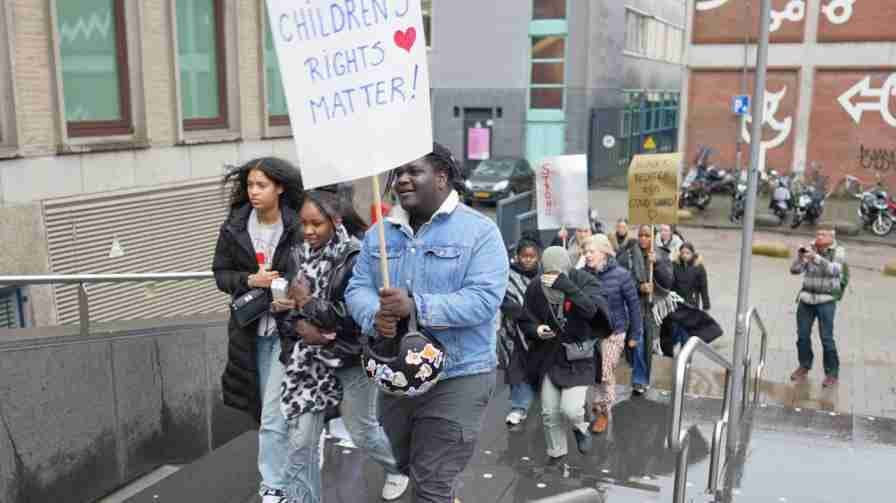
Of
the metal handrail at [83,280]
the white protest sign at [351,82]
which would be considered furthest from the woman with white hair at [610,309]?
the white protest sign at [351,82]

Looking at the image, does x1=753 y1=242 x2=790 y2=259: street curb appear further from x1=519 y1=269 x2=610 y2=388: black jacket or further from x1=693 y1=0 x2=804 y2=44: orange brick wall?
x1=519 y1=269 x2=610 y2=388: black jacket

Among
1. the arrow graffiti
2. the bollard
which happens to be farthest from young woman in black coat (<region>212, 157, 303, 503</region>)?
the arrow graffiti

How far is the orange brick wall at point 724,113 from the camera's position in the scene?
27.5 m

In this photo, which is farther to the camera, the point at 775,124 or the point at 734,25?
the point at 775,124

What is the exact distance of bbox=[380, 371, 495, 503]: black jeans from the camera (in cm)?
343

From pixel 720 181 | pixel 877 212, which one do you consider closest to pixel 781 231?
pixel 877 212

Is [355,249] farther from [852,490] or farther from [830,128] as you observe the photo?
Result: [830,128]

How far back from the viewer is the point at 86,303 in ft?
16.3

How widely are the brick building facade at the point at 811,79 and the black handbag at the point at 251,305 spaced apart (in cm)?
2613

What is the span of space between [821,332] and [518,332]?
4891 mm

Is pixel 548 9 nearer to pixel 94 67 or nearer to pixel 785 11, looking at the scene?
pixel 785 11

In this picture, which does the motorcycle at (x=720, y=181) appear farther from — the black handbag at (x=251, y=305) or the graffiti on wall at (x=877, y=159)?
the black handbag at (x=251, y=305)

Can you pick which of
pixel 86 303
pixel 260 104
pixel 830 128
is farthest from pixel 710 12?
pixel 86 303

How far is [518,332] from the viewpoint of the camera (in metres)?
6.14
